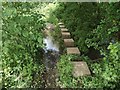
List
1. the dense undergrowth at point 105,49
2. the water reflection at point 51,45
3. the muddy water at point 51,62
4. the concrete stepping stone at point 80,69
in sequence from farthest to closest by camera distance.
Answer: the water reflection at point 51,45
the muddy water at point 51,62
the concrete stepping stone at point 80,69
the dense undergrowth at point 105,49

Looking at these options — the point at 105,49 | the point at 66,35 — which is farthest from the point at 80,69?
the point at 66,35

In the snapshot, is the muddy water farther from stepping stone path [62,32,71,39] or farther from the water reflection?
stepping stone path [62,32,71,39]

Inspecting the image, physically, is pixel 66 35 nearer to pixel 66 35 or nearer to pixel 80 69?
pixel 66 35

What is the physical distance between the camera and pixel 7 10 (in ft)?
8.20

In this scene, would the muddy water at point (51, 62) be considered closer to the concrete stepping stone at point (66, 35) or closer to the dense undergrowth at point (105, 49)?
the dense undergrowth at point (105, 49)

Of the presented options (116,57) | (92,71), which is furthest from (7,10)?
(92,71)

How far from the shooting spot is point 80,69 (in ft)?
16.4

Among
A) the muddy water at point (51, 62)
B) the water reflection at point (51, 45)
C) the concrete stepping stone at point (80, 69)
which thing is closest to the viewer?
the concrete stepping stone at point (80, 69)

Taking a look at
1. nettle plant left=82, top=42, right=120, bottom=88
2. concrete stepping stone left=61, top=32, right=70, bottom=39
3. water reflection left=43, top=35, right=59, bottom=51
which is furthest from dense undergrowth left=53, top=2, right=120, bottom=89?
water reflection left=43, top=35, right=59, bottom=51

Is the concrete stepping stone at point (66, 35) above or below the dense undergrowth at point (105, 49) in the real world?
above

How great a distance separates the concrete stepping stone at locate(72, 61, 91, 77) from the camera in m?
4.86

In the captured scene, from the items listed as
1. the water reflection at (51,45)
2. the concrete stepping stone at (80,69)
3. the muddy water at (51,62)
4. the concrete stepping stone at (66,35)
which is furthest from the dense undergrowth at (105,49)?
the water reflection at (51,45)

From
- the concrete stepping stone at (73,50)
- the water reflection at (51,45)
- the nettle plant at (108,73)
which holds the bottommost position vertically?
the nettle plant at (108,73)

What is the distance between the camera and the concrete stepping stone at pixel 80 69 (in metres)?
4.86
